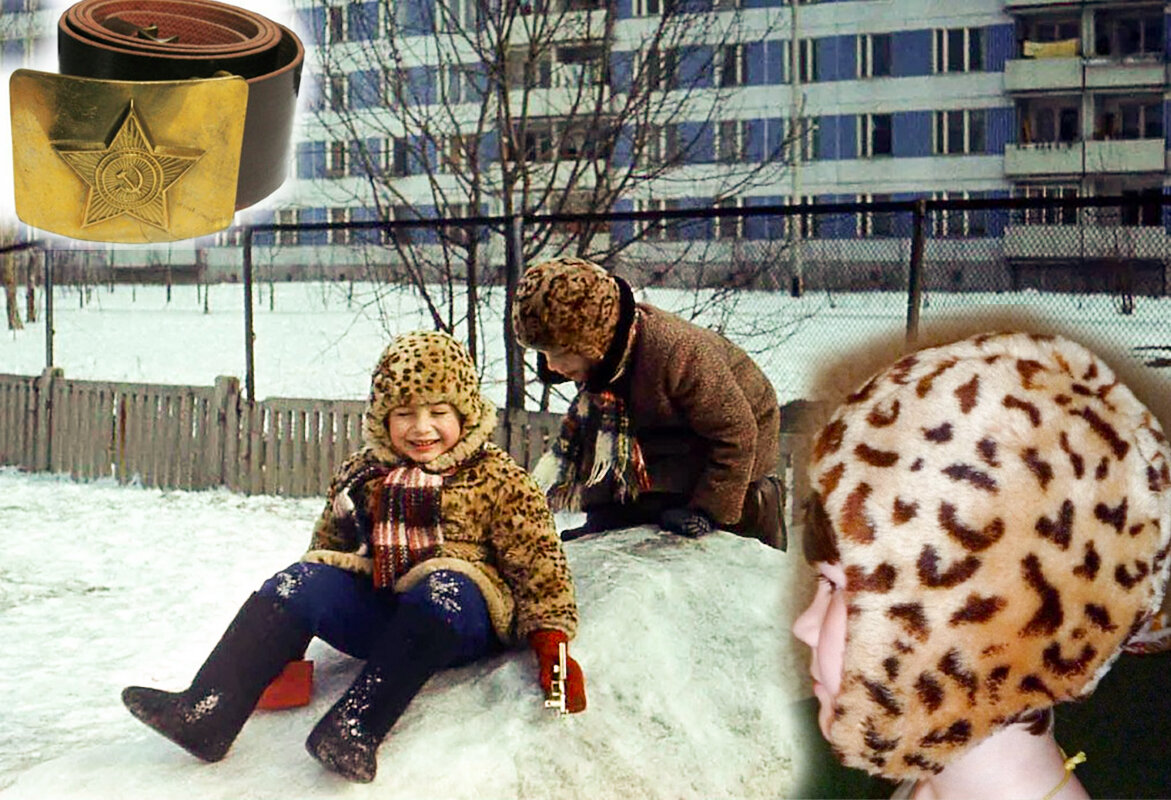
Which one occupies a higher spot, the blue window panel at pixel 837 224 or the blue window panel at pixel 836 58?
the blue window panel at pixel 836 58

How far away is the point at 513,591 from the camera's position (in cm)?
233

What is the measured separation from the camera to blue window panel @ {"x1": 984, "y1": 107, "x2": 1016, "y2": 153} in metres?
20.3

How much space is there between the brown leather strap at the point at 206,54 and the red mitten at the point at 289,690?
0.83 meters

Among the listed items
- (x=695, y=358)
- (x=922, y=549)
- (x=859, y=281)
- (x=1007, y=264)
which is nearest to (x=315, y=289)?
(x=859, y=281)

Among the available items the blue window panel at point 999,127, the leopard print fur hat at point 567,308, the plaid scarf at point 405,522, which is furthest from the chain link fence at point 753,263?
the plaid scarf at point 405,522

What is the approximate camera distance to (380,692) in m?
2.12

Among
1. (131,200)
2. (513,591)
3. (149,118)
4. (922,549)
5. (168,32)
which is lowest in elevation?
(513,591)

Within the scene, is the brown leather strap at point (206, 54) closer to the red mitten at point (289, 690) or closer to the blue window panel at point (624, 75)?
the red mitten at point (289, 690)

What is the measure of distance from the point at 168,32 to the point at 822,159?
1839 cm

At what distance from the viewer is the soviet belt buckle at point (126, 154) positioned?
6.45ft

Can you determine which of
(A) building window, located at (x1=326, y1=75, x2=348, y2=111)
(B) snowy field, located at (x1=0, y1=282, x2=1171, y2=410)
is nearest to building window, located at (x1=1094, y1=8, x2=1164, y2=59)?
(B) snowy field, located at (x1=0, y1=282, x2=1171, y2=410)

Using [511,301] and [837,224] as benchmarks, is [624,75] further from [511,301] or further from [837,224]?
[837,224]

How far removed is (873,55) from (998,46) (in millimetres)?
2014

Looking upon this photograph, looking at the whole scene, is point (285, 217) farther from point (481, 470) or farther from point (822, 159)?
point (481, 470)
